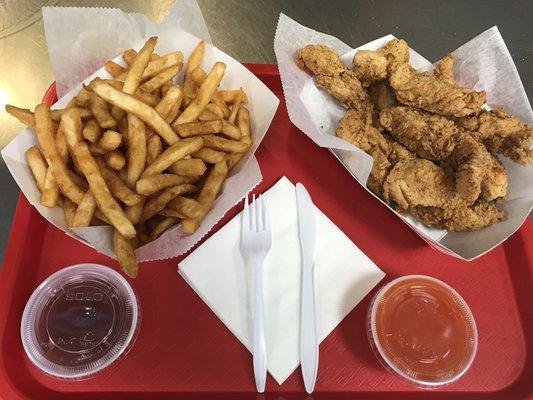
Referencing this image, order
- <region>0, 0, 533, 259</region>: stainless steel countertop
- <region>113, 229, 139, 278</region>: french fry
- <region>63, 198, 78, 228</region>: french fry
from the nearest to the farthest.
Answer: <region>113, 229, 139, 278</region>: french fry
<region>63, 198, 78, 228</region>: french fry
<region>0, 0, 533, 259</region>: stainless steel countertop

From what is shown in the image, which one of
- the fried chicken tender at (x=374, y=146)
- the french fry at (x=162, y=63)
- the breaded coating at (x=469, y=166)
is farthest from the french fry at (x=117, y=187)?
the breaded coating at (x=469, y=166)

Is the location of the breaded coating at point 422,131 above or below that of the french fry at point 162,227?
above

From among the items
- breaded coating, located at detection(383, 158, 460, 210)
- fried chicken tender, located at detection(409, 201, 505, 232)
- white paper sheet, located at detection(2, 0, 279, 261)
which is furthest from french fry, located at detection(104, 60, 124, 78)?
fried chicken tender, located at detection(409, 201, 505, 232)

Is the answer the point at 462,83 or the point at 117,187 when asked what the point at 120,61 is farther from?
the point at 462,83

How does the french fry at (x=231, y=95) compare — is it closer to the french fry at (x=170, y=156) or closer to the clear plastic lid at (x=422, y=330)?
the french fry at (x=170, y=156)

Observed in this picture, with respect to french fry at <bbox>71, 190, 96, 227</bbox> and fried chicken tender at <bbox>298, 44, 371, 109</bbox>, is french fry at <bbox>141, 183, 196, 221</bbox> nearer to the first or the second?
french fry at <bbox>71, 190, 96, 227</bbox>
